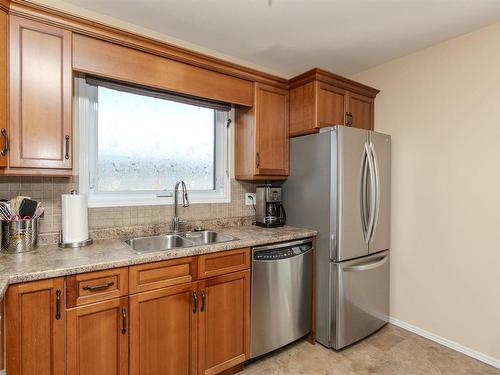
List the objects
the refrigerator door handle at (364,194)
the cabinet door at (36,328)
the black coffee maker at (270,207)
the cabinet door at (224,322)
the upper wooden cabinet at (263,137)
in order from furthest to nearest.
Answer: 1. the black coffee maker at (270,207)
2. the upper wooden cabinet at (263,137)
3. the refrigerator door handle at (364,194)
4. the cabinet door at (224,322)
5. the cabinet door at (36,328)

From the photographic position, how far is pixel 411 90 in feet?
8.61

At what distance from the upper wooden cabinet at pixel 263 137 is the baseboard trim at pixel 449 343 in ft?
5.83

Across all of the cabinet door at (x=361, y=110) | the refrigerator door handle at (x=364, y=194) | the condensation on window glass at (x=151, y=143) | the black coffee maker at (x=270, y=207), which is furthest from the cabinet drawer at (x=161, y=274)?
the cabinet door at (x=361, y=110)

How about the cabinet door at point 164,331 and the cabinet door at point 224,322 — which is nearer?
the cabinet door at point 164,331

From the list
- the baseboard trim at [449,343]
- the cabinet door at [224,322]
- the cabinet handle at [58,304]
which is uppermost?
the cabinet handle at [58,304]

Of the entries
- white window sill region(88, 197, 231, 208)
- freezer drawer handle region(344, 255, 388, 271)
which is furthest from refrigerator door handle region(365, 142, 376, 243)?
white window sill region(88, 197, 231, 208)

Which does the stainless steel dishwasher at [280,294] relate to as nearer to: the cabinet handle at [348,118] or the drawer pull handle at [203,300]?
the drawer pull handle at [203,300]

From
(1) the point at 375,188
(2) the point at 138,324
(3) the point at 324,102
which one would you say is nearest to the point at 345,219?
(1) the point at 375,188

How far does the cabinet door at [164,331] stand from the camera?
1.61 metres

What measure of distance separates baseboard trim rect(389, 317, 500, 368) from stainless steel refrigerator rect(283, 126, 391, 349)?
17 centimetres

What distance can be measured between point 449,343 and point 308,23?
280 cm

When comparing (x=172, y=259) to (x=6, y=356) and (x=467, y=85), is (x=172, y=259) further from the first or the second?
(x=467, y=85)

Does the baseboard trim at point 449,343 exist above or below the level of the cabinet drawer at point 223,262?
below

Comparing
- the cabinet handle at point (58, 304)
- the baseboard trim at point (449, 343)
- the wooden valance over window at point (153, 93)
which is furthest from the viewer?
the baseboard trim at point (449, 343)
